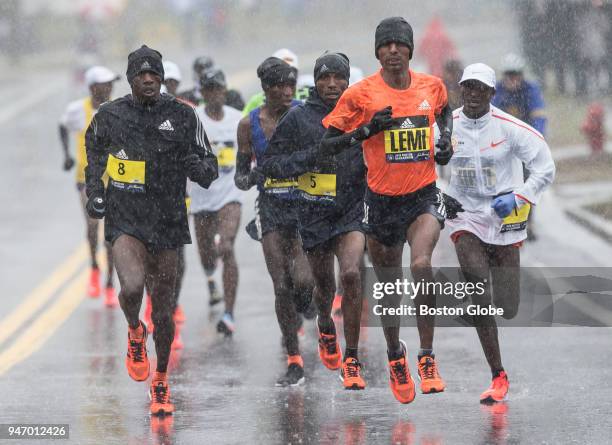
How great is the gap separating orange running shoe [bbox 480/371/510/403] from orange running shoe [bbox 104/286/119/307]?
18.7 ft

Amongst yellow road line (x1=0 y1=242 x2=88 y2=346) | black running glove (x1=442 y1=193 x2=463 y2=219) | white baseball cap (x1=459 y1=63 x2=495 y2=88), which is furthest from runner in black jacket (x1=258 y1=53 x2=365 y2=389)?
yellow road line (x1=0 y1=242 x2=88 y2=346)

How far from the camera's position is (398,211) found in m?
9.53

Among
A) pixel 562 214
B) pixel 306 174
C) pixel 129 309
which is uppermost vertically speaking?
pixel 306 174

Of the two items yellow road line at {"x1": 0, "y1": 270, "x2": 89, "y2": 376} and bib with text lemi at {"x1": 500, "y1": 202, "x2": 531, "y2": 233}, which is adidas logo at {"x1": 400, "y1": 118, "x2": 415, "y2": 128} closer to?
bib with text lemi at {"x1": 500, "y1": 202, "x2": 531, "y2": 233}

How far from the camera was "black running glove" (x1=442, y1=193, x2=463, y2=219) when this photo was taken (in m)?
9.70

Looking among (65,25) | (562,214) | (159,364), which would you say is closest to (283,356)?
(159,364)

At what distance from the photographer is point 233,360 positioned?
39.2ft

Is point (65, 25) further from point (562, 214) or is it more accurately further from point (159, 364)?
point (159, 364)

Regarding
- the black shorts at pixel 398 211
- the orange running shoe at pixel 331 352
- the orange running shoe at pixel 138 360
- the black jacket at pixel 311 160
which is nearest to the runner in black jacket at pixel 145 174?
the orange running shoe at pixel 138 360

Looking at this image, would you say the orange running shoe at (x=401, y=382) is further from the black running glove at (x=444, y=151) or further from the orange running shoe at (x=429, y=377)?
the black running glove at (x=444, y=151)

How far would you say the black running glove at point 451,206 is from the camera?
970 centimetres

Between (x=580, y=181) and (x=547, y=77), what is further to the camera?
(x=547, y=77)

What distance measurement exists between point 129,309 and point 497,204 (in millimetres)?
2342

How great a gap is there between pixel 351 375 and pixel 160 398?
47.0 inches
